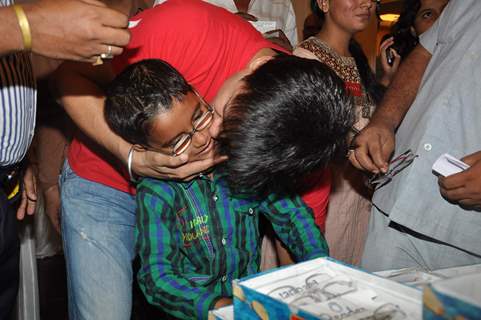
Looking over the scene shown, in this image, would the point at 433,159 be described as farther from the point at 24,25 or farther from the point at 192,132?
the point at 24,25

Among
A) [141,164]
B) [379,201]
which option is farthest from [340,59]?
[141,164]

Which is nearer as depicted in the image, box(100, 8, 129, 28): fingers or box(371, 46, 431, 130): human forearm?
box(100, 8, 129, 28): fingers

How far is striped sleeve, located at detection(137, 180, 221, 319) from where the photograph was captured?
1186 mm

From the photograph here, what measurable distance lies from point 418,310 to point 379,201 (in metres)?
0.97

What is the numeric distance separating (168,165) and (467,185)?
0.80 metres

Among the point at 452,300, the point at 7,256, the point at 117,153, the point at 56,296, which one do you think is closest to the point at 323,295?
the point at 452,300

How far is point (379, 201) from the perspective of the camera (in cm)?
171

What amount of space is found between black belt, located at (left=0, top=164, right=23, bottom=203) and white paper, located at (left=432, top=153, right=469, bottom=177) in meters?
1.17

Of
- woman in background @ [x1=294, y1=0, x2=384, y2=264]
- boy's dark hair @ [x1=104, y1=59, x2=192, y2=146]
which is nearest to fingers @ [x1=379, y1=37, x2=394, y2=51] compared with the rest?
woman in background @ [x1=294, y1=0, x2=384, y2=264]

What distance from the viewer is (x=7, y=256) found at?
1.45m

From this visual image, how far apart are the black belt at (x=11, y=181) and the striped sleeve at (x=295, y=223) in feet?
2.37

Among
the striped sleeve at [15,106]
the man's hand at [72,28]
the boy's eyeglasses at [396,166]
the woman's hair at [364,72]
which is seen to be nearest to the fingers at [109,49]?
the man's hand at [72,28]

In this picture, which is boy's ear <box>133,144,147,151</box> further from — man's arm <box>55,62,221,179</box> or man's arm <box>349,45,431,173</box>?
man's arm <box>349,45,431,173</box>

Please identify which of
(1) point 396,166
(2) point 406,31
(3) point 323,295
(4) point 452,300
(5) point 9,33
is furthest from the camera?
(2) point 406,31
